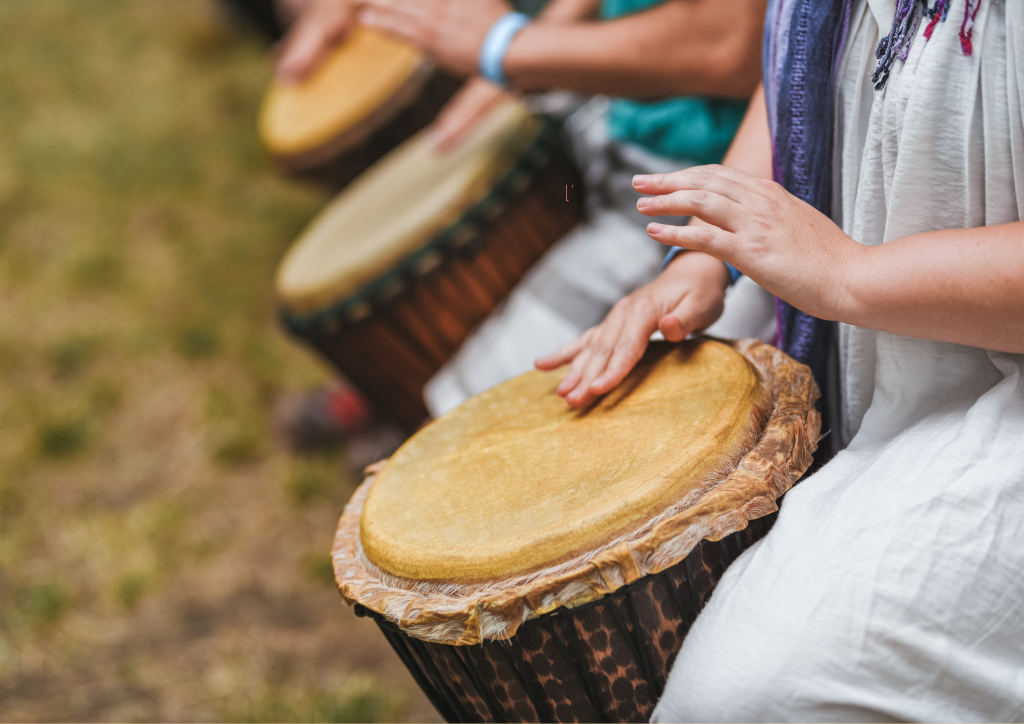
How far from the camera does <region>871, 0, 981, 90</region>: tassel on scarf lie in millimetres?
595

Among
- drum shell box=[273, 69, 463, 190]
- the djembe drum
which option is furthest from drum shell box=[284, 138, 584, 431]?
the djembe drum

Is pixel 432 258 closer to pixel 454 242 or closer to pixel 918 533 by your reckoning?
pixel 454 242

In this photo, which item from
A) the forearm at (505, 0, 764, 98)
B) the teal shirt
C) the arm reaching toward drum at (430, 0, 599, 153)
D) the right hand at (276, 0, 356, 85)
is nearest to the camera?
the forearm at (505, 0, 764, 98)

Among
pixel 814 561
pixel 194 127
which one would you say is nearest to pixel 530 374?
pixel 814 561

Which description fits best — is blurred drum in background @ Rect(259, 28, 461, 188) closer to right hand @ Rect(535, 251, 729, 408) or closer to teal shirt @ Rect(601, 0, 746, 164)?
teal shirt @ Rect(601, 0, 746, 164)

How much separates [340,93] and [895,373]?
132 cm

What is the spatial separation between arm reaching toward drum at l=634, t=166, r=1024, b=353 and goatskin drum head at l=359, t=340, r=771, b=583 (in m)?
0.11

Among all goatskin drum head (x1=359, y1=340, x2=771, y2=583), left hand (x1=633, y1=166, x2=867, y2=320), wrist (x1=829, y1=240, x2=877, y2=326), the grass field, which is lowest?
the grass field

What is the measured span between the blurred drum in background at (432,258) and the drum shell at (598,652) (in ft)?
2.16

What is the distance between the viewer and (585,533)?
60 cm

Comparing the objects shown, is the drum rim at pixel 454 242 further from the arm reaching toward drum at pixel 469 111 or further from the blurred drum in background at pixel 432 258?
the arm reaching toward drum at pixel 469 111

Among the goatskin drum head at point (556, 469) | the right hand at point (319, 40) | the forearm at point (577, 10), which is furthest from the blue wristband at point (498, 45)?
the right hand at point (319, 40)

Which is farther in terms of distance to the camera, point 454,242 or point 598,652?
point 454,242

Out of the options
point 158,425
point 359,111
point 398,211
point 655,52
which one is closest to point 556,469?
point 655,52
